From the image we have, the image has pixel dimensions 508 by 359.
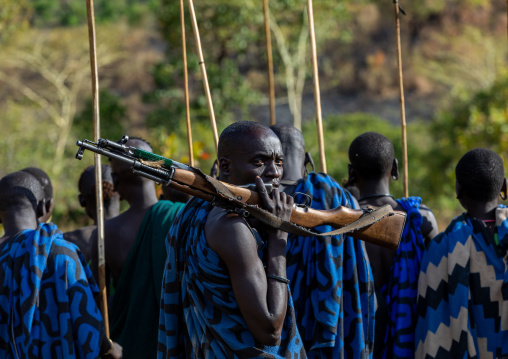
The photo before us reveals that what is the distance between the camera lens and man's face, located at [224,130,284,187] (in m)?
2.79

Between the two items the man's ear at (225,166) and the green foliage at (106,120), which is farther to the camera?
the green foliage at (106,120)

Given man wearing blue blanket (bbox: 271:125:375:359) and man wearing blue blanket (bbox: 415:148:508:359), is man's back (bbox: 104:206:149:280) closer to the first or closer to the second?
man wearing blue blanket (bbox: 271:125:375:359)

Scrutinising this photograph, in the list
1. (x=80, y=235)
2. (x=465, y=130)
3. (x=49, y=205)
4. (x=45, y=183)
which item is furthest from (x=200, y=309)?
(x=465, y=130)

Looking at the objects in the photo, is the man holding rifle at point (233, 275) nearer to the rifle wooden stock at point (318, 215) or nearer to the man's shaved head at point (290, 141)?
the rifle wooden stock at point (318, 215)

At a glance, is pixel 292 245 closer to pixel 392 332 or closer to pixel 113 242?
pixel 392 332

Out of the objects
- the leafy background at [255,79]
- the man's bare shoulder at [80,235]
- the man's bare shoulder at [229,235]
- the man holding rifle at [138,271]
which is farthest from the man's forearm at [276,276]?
the leafy background at [255,79]

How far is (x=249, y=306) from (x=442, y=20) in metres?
31.6

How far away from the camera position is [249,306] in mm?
2498

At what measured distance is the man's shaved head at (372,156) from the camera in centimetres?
414

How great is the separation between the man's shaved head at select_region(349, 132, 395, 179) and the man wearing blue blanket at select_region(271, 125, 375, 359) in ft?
1.52

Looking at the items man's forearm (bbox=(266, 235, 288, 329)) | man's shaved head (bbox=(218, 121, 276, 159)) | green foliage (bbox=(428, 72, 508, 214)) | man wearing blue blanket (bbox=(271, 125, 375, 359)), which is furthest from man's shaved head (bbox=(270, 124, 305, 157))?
green foliage (bbox=(428, 72, 508, 214))

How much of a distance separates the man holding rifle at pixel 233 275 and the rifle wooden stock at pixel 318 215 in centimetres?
8

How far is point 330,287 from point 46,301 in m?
1.46

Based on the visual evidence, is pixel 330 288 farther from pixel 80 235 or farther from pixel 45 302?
pixel 80 235
